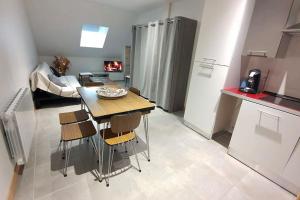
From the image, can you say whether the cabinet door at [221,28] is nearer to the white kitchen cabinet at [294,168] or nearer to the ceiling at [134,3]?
the white kitchen cabinet at [294,168]

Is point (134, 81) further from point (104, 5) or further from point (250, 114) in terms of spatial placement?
point (250, 114)

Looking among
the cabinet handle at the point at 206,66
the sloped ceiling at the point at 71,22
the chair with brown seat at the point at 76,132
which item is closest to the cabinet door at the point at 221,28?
the cabinet handle at the point at 206,66

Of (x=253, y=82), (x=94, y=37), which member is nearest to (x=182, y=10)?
(x=253, y=82)

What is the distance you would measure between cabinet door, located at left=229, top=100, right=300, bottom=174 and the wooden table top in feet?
4.06

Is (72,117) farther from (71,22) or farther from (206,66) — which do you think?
(71,22)

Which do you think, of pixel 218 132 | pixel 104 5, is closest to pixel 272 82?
pixel 218 132

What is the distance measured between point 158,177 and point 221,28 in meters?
2.10

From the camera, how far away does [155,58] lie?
3.61 meters

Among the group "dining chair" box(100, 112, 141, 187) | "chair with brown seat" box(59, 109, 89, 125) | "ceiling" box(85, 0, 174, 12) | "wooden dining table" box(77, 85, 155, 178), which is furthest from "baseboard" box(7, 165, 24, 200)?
"ceiling" box(85, 0, 174, 12)

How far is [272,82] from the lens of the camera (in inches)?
86.7

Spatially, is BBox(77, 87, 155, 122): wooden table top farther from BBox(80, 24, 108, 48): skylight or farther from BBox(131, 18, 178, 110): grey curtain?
BBox(80, 24, 108, 48): skylight

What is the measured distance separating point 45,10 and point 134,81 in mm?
2730

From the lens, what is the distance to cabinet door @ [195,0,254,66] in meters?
1.97

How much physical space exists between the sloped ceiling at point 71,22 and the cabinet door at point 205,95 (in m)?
3.16
